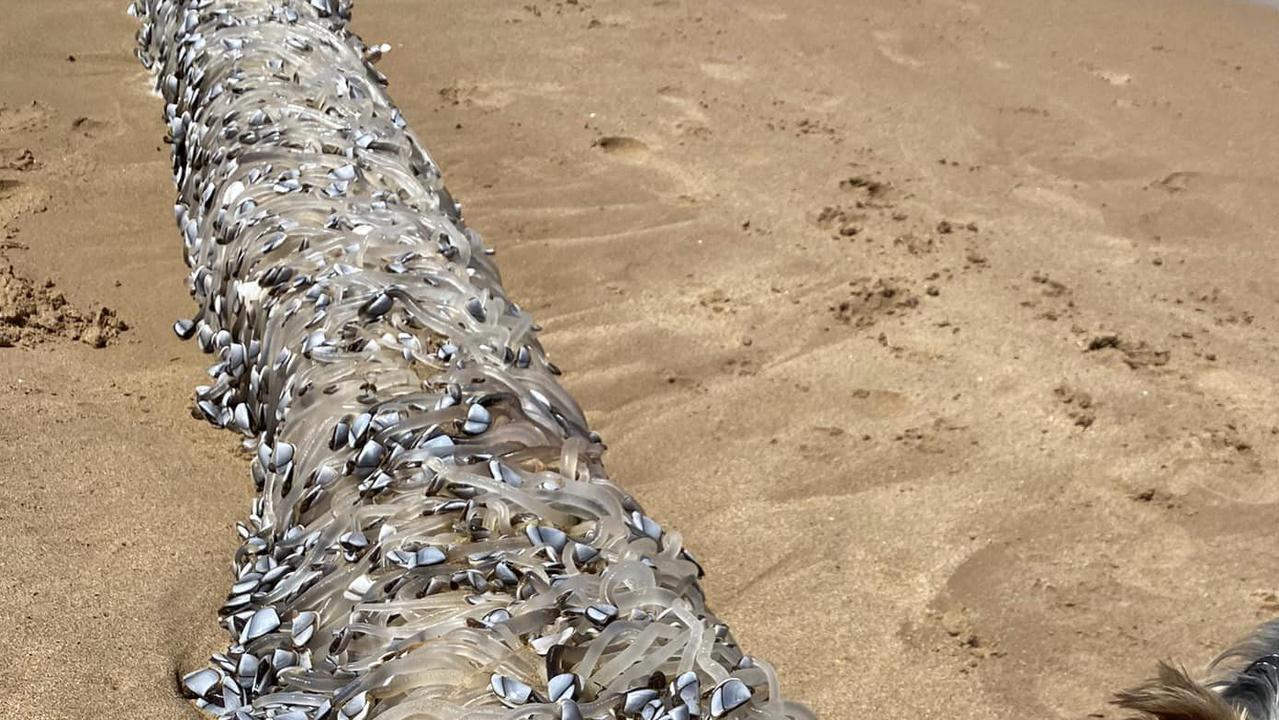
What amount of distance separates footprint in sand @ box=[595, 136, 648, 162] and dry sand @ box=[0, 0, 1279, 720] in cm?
2

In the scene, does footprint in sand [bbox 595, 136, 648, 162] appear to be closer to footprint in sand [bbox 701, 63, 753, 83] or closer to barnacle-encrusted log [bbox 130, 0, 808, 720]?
footprint in sand [bbox 701, 63, 753, 83]

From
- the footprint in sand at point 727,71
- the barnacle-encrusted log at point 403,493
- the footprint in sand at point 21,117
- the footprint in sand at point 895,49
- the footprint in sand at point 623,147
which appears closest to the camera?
the barnacle-encrusted log at point 403,493

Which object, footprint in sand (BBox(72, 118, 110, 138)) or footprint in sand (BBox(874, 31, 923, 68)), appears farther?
footprint in sand (BBox(874, 31, 923, 68))

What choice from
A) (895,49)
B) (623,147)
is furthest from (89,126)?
(895,49)

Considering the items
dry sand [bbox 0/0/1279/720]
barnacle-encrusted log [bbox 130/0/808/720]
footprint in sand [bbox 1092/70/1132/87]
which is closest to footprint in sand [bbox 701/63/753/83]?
dry sand [bbox 0/0/1279/720]

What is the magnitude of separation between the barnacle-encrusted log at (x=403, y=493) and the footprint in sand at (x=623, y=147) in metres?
2.26

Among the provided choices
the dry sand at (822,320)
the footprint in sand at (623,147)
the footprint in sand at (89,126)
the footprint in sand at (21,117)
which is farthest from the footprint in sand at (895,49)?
the footprint in sand at (21,117)

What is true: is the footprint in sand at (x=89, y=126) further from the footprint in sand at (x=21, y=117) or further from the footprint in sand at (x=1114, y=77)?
the footprint in sand at (x=1114, y=77)

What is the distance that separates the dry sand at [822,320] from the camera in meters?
3.10

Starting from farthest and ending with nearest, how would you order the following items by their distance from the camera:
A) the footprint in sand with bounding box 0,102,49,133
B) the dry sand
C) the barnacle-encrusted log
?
the footprint in sand with bounding box 0,102,49,133 < the dry sand < the barnacle-encrusted log

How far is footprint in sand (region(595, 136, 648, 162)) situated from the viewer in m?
5.59

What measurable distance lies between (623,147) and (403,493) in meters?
3.64

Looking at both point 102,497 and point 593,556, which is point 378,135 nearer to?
point 102,497

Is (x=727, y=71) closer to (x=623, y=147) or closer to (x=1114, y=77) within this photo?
(x=623, y=147)
